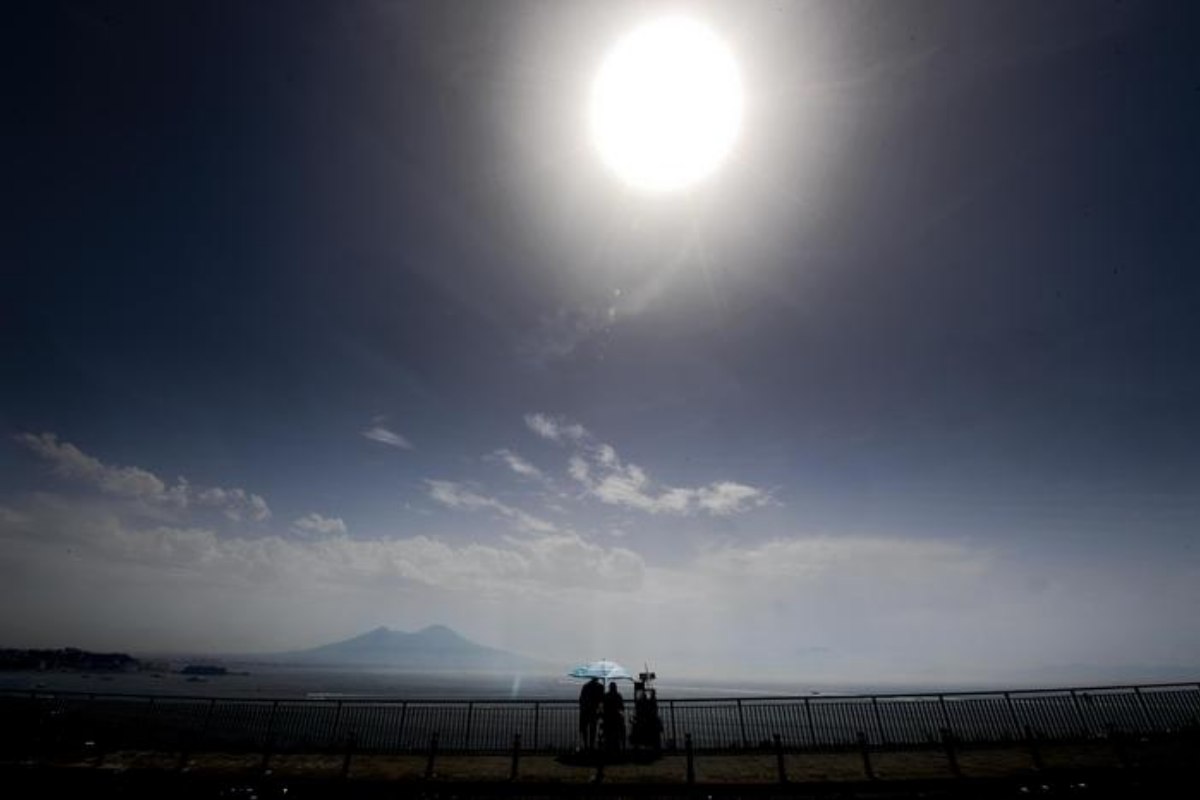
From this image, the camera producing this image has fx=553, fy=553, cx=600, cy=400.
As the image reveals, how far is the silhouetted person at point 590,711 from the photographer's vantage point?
17328mm

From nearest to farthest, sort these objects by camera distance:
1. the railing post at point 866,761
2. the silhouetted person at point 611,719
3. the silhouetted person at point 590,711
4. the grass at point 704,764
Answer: the railing post at point 866,761 < the grass at point 704,764 < the silhouetted person at point 611,719 < the silhouetted person at point 590,711

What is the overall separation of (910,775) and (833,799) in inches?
113

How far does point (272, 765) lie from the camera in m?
16.6

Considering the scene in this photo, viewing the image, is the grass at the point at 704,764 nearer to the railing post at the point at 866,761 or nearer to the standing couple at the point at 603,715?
the railing post at the point at 866,761

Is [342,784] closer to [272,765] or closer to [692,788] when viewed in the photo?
[272,765]

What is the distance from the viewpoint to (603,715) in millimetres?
17250

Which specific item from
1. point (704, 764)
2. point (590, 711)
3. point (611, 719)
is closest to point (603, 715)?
point (611, 719)

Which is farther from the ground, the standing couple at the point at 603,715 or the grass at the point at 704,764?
the standing couple at the point at 603,715

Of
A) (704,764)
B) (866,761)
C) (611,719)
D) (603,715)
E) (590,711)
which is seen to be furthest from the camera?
(590,711)

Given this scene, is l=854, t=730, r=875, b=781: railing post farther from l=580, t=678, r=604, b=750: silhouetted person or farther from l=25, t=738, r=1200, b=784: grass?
l=580, t=678, r=604, b=750: silhouetted person

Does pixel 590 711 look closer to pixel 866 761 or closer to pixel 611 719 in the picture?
pixel 611 719

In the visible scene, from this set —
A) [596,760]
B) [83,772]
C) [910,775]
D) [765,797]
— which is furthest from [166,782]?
[910,775]

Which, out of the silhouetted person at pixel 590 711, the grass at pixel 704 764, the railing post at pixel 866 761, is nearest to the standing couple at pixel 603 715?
the silhouetted person at pixel 590 711

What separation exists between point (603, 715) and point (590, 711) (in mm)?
444
